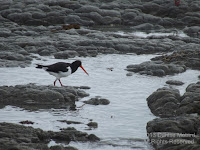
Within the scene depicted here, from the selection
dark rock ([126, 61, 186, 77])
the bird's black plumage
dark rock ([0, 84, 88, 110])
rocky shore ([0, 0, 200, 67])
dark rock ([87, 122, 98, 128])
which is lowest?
dark rock ([87, 122, 98, 128])

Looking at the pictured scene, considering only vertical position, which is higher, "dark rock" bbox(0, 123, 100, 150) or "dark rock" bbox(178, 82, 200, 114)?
"dark rock" bbox(178, 82, 200, 114)

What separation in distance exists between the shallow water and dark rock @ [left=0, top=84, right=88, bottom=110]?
0.34 meters

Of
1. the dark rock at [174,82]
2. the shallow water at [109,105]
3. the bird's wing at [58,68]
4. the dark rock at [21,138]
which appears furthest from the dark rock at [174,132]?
the dark rock at [174,82]

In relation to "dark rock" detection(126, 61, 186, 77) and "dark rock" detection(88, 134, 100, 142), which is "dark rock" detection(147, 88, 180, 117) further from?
"dark rock" detection(126, 61, 186, 77)

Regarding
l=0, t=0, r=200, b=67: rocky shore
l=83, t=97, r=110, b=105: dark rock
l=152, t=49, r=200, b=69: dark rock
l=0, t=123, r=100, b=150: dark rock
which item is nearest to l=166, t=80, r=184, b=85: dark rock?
l=152, t=49, r=200, b=69: dark rock

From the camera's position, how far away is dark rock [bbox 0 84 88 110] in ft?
38.4

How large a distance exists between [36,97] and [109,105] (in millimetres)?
2122

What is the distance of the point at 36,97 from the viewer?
468 inches

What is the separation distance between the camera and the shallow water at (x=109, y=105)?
9492 mm

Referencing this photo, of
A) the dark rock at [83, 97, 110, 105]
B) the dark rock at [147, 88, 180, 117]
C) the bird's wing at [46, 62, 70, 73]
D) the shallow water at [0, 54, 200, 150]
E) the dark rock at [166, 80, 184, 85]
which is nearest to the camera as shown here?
the shallow water at [0, 54, 200, 150]

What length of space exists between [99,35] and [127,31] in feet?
12.3

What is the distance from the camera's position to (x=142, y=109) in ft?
38.3

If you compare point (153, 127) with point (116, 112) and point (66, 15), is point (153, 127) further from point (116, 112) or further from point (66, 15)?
point (66, 15)

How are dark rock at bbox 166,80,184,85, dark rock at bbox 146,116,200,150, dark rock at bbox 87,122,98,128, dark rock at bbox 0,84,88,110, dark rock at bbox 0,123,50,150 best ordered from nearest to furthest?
dark rock at bbox 0,123,50,150
dark rock at bbox 146,116,200,150
dark rock at bbox 87,122,98,128
dark rock at bbox 0,84,88,110
dark rock at bbox 166,80,184,85
